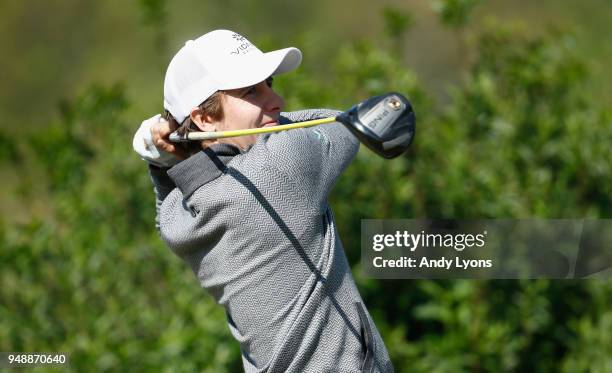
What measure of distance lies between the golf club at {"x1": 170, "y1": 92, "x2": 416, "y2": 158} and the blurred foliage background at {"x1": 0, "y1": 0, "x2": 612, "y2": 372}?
199 cm

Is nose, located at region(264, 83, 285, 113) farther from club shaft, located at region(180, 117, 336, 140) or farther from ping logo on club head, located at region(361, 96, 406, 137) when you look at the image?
ping logo on club head, located at region(361, 96, 406, 137)

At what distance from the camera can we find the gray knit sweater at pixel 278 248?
81.5 inches

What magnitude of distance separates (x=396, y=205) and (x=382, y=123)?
2.14 meters

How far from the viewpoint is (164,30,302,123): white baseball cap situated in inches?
84.4

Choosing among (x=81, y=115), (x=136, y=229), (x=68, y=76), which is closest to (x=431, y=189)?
(x=136, y=229)

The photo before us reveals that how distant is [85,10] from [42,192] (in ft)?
5.99

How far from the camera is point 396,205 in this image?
161 inches

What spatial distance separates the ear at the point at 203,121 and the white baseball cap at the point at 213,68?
0.02 metres

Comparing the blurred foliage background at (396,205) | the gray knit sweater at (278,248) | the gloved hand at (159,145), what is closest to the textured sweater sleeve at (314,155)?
the gray knit sweater at (278,248)

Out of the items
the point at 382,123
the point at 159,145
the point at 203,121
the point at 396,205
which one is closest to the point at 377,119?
the point at 382,123

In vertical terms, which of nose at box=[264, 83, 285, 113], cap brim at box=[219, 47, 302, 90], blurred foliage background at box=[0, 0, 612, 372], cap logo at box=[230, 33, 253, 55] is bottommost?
blurred foliage background at box=[0, 0, 612, 372]

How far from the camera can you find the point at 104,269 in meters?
4.26

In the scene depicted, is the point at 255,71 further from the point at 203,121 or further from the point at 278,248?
the point at 278,248

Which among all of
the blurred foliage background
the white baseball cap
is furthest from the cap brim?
the blurred foliage background
